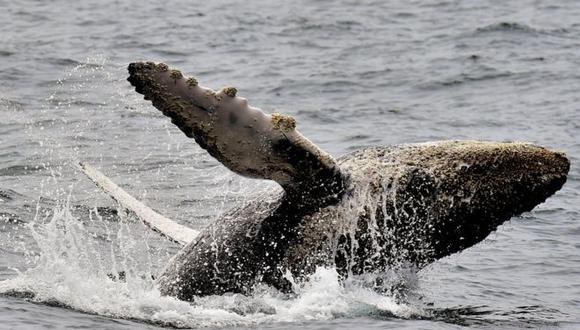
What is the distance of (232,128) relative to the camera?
36.4ft

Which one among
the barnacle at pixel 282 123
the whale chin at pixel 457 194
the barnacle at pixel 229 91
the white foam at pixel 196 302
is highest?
the barnacle at pixel 229 91

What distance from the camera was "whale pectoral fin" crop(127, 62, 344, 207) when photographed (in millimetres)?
10922

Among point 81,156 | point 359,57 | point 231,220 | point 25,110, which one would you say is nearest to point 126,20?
point 359,57

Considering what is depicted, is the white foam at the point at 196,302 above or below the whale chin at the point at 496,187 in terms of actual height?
below

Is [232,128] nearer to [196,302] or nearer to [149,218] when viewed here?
[196,302]

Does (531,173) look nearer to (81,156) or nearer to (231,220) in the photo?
(231,220)

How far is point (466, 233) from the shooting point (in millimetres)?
11773

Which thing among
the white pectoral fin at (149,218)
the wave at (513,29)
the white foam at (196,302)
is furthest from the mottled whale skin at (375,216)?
the wave at (513,29)

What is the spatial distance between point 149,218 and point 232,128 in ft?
8.35

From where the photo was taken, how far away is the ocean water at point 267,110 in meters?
11.8

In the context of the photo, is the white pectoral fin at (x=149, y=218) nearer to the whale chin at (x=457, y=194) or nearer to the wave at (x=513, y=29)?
the whale chin at (x=457, y=194)

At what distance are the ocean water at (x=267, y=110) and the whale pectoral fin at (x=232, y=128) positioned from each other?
114cm

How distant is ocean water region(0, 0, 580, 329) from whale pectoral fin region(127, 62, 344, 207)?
3.73 feet

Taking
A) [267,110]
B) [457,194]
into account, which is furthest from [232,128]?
[267,110]
